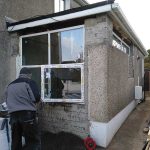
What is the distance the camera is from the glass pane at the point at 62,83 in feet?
19.0

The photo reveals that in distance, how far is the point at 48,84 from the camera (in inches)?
245

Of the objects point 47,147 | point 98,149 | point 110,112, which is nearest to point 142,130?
point 110,112

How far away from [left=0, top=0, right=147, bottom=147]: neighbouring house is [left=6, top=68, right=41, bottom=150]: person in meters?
1.50

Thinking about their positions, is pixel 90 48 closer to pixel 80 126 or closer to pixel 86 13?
pixel 86 13

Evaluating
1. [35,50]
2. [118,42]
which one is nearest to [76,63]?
[35,50]

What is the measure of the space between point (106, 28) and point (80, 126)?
291 cm

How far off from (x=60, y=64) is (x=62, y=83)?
0.60 meters

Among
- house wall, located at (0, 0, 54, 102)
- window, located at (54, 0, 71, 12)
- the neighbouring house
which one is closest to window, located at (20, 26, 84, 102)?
the neighbouring house

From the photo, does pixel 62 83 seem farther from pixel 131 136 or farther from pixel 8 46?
pixel 131 136

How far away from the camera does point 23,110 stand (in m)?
4.42

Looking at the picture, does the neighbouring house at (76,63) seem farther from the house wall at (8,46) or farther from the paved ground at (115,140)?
the paved ground at (115,140)

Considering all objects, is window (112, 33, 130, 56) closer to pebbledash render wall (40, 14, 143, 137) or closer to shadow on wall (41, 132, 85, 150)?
pebbledash render wall (40, 14, 143, 137)

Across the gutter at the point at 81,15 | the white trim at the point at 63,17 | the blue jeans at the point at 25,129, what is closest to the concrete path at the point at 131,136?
the blue jeans at the point at 25,129

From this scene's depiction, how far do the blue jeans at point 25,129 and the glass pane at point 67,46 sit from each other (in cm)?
215
